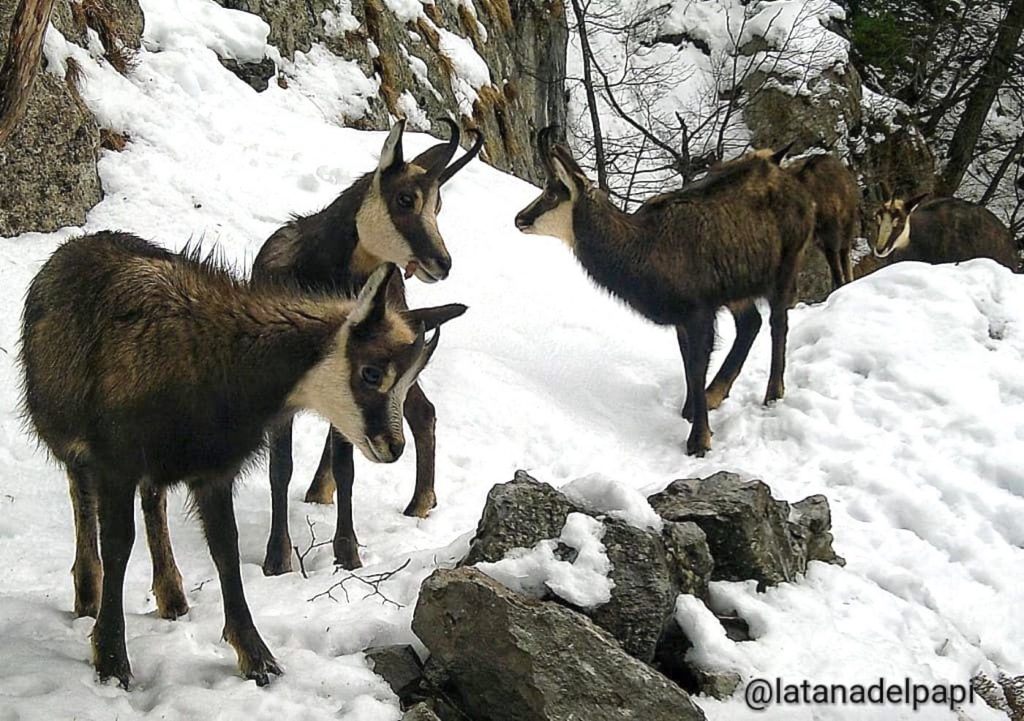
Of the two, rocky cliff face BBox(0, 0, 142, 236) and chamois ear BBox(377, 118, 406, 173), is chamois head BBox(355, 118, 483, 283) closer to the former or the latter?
chamois ear BBox(377, 118, 406, 173)

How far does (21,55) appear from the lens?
319 centimetres

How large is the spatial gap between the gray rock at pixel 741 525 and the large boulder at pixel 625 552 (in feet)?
0.69

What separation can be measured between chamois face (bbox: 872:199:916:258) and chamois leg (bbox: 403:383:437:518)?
704cm

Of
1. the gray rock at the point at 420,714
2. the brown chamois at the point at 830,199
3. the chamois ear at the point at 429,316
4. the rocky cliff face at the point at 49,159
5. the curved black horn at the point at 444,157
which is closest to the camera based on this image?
the gray rock at the point at 420,714

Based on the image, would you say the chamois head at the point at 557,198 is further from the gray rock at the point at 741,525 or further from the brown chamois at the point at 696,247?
the gray rock at the point at 741,525

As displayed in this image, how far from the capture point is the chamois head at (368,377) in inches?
132

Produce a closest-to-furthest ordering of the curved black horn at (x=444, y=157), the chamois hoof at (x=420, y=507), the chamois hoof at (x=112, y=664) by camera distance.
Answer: the chamois hoof at (x=112, y=664) → the curved black horn at (x=444, y=157) → the chamois hoof at (x=420, y=507)

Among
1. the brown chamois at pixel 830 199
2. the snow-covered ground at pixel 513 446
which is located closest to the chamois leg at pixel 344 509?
the snow-covered ground at pixel 513 446

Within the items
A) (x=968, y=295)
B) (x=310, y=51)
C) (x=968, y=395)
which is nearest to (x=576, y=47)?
(x=310, y=51)

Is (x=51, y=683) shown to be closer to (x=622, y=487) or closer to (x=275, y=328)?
(x=275, y=328)

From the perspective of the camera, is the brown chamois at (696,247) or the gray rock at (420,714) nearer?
the gray rock at (420,714)

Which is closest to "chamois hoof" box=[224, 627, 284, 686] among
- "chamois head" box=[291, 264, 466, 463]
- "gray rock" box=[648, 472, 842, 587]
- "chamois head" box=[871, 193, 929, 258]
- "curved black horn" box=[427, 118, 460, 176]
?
"chamois head" box=[291, 264, 466, 463]

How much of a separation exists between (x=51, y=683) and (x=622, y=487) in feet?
6.97

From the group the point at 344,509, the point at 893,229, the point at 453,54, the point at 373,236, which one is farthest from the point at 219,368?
the point at 453,54
